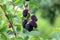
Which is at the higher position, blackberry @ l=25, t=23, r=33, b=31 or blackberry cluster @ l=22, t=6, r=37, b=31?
blackberry cluster @ l=22, t=6, r=37, b=31

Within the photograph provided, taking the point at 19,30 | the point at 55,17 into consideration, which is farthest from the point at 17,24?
the point at 55,17

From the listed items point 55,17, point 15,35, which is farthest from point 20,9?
point 55,17

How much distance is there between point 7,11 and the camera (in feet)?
3.98

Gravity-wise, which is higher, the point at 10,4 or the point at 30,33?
the point at 10,4

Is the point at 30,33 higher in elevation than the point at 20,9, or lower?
lower

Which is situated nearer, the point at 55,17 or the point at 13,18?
the point at 13,18

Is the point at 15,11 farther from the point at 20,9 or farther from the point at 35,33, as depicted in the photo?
the point at 35,33

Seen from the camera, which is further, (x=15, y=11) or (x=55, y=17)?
(x=55, y=17)

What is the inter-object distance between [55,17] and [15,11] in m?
3.90

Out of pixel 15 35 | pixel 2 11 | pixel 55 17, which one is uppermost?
pixel 55 17

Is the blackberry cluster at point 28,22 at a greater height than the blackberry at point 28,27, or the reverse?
the blackberry cluster at point 28,22

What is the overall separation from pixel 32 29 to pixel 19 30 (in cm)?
6

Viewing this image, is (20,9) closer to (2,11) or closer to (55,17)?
(2,11)

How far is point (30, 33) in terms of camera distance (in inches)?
46.9
